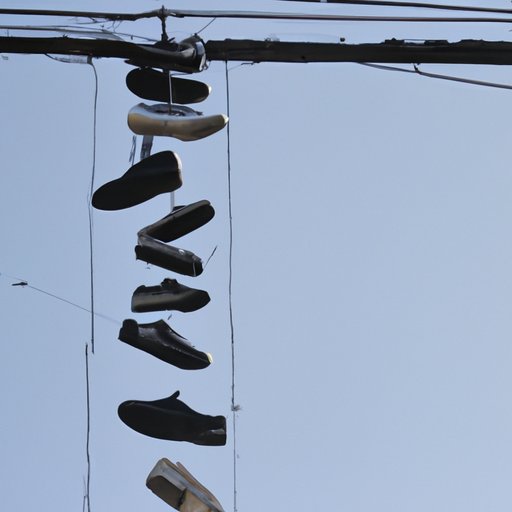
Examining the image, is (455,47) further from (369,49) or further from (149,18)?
(149,18)

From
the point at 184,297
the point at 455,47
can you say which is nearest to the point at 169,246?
the point at 184,297

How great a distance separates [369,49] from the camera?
27.7 ft

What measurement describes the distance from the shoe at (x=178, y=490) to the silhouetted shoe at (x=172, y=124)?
55.2 inches

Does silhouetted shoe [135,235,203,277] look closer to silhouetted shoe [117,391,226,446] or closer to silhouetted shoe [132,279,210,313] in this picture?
silhouetted shoe [132,279,210,313]

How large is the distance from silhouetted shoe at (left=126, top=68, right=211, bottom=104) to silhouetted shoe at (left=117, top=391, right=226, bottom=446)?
1320mm

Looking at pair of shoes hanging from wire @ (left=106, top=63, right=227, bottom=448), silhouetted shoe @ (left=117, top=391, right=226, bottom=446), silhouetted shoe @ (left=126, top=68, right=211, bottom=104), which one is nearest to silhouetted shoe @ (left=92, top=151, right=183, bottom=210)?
pair of shoes hanging from wire @ (left=106, top=63, right=227, bottom=448)

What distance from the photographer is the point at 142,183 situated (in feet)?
27.3

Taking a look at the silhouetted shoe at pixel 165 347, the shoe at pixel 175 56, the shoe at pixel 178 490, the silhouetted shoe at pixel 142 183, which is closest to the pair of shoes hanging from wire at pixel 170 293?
the silhouetted shoe at pixel 165 347

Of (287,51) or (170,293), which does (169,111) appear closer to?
(287,51)

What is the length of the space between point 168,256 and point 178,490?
99cm

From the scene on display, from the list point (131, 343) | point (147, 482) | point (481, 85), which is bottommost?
point (147, 482)

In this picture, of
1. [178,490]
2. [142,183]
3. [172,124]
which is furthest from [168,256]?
[178,490]

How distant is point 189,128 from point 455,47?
47.8 inches

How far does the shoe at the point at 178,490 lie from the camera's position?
27.0ft
